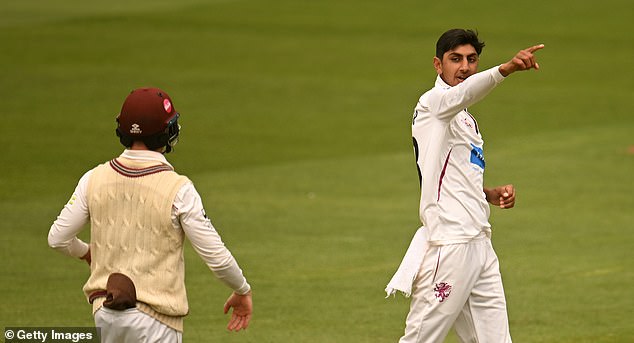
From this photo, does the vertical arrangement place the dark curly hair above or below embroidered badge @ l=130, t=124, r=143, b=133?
above

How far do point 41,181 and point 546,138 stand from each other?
8.11m

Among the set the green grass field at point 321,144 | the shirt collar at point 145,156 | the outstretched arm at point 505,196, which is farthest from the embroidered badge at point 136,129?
the green grass field at point 321,144

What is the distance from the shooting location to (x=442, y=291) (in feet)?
25.3

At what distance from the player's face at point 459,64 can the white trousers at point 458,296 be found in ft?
3.19

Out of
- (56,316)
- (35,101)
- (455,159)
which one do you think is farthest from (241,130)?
(455,159)

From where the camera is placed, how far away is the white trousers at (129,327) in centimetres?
635

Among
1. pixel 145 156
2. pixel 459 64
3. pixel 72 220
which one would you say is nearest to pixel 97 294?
pixel 72 220

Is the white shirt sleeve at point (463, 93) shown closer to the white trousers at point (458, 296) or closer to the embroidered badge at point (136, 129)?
the white trousers at point (458, 296)

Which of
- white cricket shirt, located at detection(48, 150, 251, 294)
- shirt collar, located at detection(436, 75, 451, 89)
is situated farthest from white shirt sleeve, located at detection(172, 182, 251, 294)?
shirt collar, located at detection(436, 75, 451, 89)

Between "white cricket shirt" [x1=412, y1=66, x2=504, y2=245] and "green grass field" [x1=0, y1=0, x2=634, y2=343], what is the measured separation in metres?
3.18

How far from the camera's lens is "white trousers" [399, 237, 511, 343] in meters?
7.69

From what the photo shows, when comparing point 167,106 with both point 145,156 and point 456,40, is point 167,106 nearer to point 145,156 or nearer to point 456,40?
point 145,156

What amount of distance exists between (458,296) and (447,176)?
0.70m

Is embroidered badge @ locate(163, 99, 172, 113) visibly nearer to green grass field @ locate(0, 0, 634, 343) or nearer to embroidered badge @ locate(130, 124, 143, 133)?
embroidered badge @ locate(130, 124, 143, 133)
